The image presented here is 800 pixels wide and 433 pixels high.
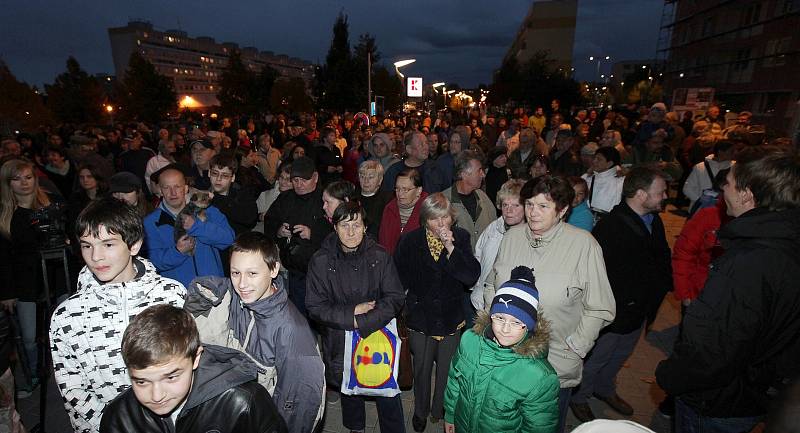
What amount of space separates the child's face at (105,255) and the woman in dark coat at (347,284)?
127cm

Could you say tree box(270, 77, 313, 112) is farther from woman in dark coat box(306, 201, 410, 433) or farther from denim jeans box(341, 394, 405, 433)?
denim jeans box(341, 394, 405, 433)

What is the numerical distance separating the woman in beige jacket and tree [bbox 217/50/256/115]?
35362 mm

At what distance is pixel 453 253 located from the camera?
10.6 feet

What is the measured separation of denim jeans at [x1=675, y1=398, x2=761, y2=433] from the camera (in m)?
2.26

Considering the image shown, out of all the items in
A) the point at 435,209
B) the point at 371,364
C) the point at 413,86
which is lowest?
the point at 371,364

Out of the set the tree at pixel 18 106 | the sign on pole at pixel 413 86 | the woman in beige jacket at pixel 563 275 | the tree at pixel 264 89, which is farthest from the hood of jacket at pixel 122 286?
the tree at pixel 264 89

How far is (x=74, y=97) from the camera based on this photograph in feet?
111

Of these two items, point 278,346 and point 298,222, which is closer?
point 278,346

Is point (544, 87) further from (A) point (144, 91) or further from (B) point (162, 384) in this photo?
(A) point (144, 91)

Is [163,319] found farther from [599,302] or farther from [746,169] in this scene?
[746,169]

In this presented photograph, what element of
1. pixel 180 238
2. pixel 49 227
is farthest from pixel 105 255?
pixel 49 227

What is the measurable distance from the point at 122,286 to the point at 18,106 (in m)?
29.7

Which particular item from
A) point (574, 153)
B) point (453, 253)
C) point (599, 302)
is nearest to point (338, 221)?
point (453, 253)

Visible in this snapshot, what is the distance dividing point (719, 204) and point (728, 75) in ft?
121
